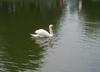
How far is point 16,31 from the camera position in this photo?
3359 centimetres

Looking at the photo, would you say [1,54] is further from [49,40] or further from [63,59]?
[49,40]

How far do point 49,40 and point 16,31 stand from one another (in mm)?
4214

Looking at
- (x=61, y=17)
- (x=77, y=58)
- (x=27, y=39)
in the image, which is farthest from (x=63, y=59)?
(x=61, y=17)

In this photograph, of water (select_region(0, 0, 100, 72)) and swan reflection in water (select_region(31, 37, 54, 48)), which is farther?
swan reflection in water (select_region(31, 37, 54, 48))

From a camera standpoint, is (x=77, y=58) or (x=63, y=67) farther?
(x=77, y=58)

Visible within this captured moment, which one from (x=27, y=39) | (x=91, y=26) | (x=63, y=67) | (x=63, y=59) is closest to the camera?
(x=63, y=67)

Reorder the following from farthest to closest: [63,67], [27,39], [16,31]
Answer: [16,31]
[27,39]
[63,67]

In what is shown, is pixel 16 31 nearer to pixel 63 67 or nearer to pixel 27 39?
pixel 27 39

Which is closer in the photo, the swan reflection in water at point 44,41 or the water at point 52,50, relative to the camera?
the water at point 52,50

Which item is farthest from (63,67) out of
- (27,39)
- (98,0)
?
(98,0)

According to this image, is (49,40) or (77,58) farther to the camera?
(49,40)

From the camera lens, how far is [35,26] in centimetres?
3781

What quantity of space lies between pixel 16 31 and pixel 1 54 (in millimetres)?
9761

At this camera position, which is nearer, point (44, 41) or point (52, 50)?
point (52, 50)
